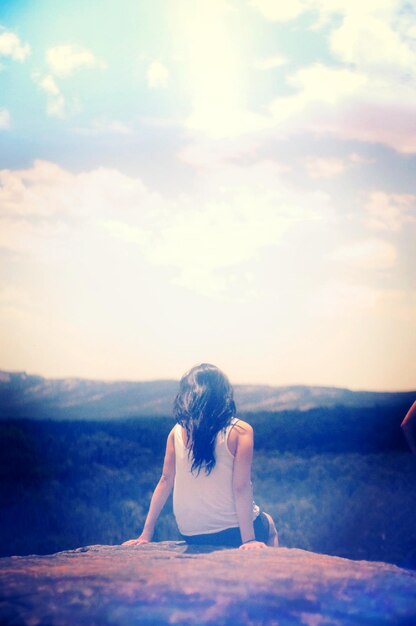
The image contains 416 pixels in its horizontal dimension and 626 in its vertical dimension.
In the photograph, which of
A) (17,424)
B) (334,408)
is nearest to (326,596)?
(17,424)

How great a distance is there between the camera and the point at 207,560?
2.72 m

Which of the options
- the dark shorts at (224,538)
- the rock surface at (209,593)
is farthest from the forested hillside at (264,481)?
the rock surface at (209,593)

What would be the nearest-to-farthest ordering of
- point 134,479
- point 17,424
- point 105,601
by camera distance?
point 105,601 → point 134,479 → point 17,424

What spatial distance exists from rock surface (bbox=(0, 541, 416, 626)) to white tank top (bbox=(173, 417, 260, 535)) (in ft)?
1.92

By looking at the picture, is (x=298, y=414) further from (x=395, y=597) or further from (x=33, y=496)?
(x=395, y=597)

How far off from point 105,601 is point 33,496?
228 inches

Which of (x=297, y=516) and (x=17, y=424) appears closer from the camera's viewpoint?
(x=297, y=516)

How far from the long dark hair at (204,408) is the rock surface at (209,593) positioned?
0.65 m

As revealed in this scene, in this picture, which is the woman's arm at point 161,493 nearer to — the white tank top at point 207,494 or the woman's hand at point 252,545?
the white tank top at point 207,494

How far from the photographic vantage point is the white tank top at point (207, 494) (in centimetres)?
329

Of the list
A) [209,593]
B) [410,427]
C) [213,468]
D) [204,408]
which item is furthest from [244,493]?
[410,427]

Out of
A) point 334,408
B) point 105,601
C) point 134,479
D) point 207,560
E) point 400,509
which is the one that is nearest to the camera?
point 105,601

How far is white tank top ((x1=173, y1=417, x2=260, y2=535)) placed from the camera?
10.8 ft

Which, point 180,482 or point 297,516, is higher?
point 180,482
